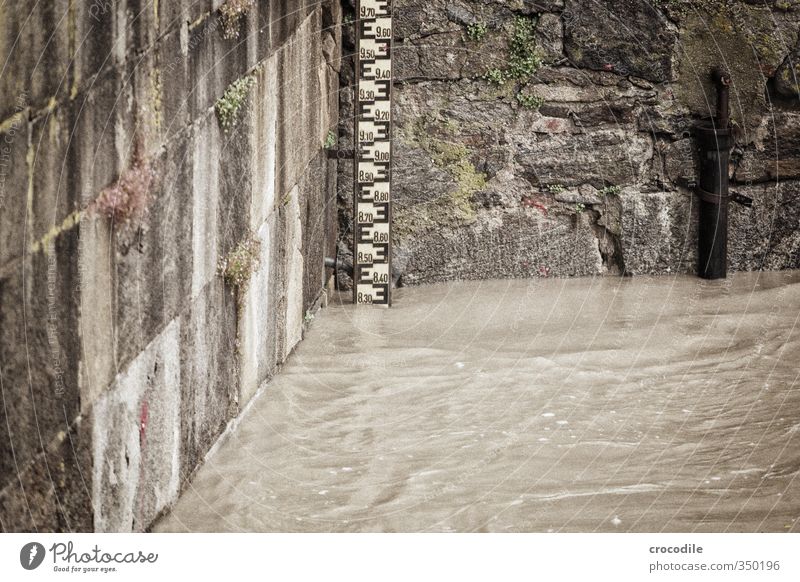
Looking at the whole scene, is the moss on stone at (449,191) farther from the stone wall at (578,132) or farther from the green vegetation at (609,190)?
the green vegetation at (609,190)

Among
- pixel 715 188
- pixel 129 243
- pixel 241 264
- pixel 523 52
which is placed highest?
pixel 523 52

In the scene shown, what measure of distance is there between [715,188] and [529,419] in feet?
8.37

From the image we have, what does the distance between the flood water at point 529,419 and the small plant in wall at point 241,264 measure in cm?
51

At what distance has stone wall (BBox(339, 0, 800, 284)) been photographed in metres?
6.56

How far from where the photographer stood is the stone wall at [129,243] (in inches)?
103

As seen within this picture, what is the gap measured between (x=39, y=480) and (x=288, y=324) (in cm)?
261

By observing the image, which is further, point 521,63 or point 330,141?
point 521,63

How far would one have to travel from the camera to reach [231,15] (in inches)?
159

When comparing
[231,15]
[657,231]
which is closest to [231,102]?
[231,15]

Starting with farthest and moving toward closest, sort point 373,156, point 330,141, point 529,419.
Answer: point 373,156, point 330,141, point 529,419

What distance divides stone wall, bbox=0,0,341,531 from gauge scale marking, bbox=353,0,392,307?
1496 mm
